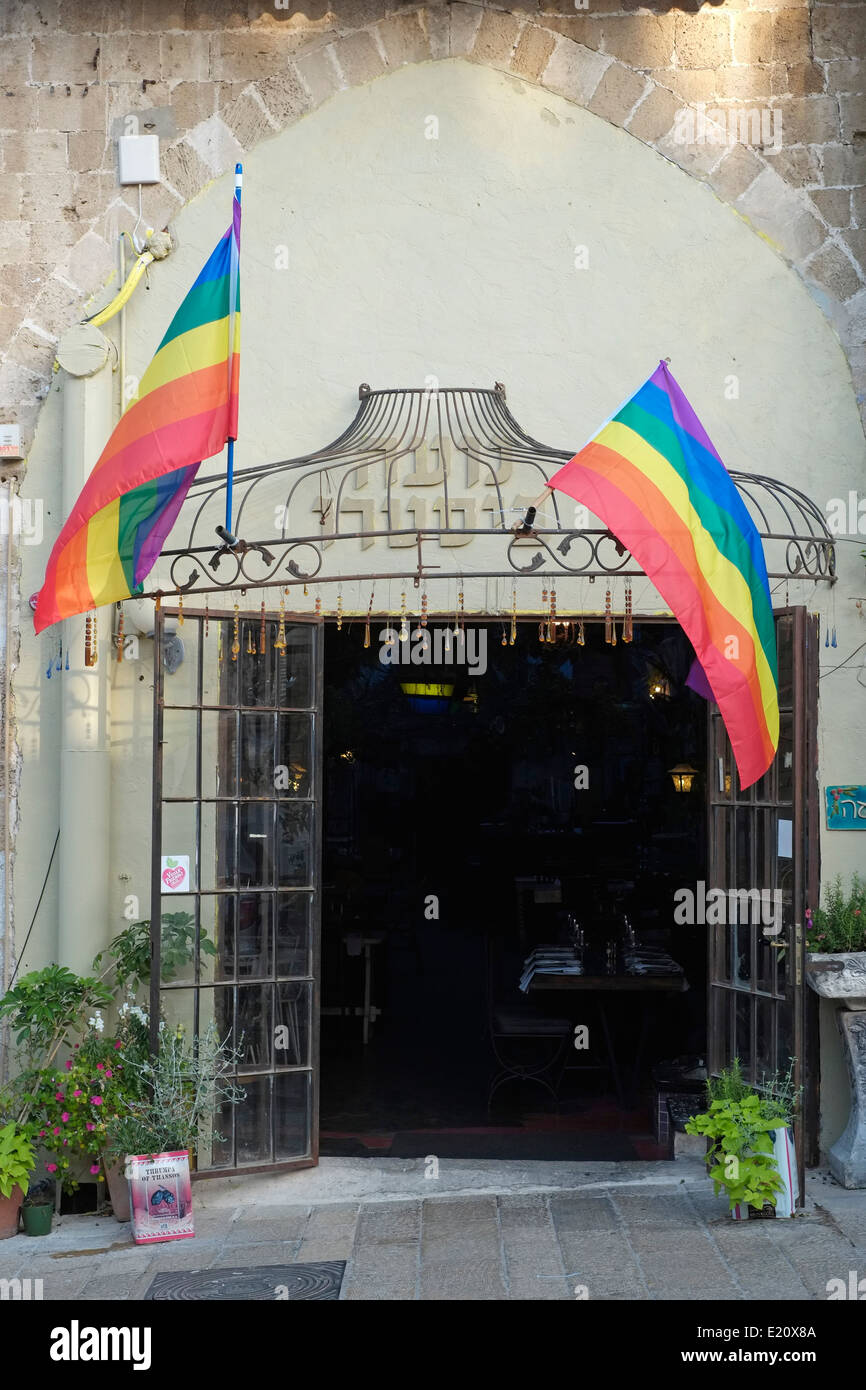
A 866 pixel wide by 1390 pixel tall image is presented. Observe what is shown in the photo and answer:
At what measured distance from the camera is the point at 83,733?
23.5 ft

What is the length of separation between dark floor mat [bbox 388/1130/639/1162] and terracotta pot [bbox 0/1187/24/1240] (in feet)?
6.94

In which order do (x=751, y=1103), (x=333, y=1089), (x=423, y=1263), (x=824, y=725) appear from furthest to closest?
1. (x=333, y=1089)
2. (x=824, y=725)
3. (x=751, y=1103)
4. (x=423, y=1263)

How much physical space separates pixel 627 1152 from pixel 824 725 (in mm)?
2780

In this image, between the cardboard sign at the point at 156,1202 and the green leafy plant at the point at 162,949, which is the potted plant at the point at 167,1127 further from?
the green leafy plant at the point at 162,949

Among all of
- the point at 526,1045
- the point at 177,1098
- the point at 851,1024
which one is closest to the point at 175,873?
the point at 177,1098

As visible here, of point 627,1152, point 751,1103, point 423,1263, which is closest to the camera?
point 423,1263

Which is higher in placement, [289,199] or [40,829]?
[289,199]

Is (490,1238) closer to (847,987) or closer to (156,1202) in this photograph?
(156,1202)

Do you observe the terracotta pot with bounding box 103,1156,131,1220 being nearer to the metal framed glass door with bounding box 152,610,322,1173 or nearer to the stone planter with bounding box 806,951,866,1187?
the metal framed glass door with bounding box 152,610,322,1173

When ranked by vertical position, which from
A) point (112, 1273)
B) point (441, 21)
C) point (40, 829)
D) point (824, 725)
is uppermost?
point (441, 21)

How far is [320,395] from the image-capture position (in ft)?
24.2

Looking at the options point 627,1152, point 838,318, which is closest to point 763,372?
point 838,318

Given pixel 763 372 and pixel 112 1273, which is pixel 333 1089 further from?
pixel 763 372

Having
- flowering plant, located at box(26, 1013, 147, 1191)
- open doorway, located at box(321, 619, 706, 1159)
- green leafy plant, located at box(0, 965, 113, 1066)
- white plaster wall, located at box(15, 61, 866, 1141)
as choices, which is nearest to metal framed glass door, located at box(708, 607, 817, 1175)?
white plaster wall, located at box(15, 61, 866, 1141)
